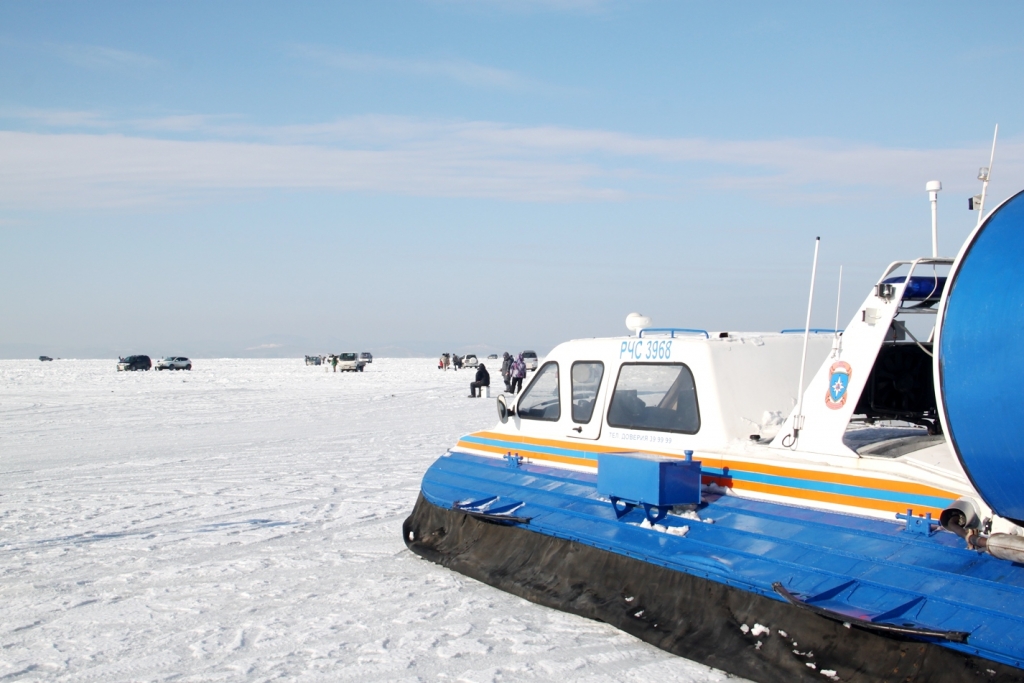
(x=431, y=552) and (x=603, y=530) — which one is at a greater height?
(x=603, y=530)

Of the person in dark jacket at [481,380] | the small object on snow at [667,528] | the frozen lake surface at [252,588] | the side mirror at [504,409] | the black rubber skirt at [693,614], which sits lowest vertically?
the frozen lake surface at [252,588]

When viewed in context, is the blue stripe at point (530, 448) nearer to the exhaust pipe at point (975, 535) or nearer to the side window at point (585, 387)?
the side window at point (585, 387)

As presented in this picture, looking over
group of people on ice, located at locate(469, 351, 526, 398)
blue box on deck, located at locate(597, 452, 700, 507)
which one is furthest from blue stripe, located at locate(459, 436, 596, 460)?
group of people on ice, located at locate(469, 351, 526, 398)

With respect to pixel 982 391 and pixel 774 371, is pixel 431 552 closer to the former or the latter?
pixel 774 371

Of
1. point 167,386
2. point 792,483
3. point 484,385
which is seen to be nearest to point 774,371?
point 792,483

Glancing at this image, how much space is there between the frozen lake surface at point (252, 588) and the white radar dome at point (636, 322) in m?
2.11

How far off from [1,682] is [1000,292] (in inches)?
194

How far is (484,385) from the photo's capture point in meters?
26.6

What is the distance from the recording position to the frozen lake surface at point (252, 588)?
4.72 metres

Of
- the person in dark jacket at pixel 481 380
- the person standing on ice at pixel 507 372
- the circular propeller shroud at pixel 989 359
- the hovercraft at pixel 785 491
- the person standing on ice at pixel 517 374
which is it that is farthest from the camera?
the person standing on ice at pixel 507 372

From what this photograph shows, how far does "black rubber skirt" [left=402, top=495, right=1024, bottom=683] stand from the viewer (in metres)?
3.84

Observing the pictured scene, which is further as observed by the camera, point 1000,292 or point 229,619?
point 229,619

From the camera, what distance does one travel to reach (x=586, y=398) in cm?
662

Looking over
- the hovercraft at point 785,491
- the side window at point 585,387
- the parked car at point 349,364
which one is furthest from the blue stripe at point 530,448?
the parked car at point 349,364
